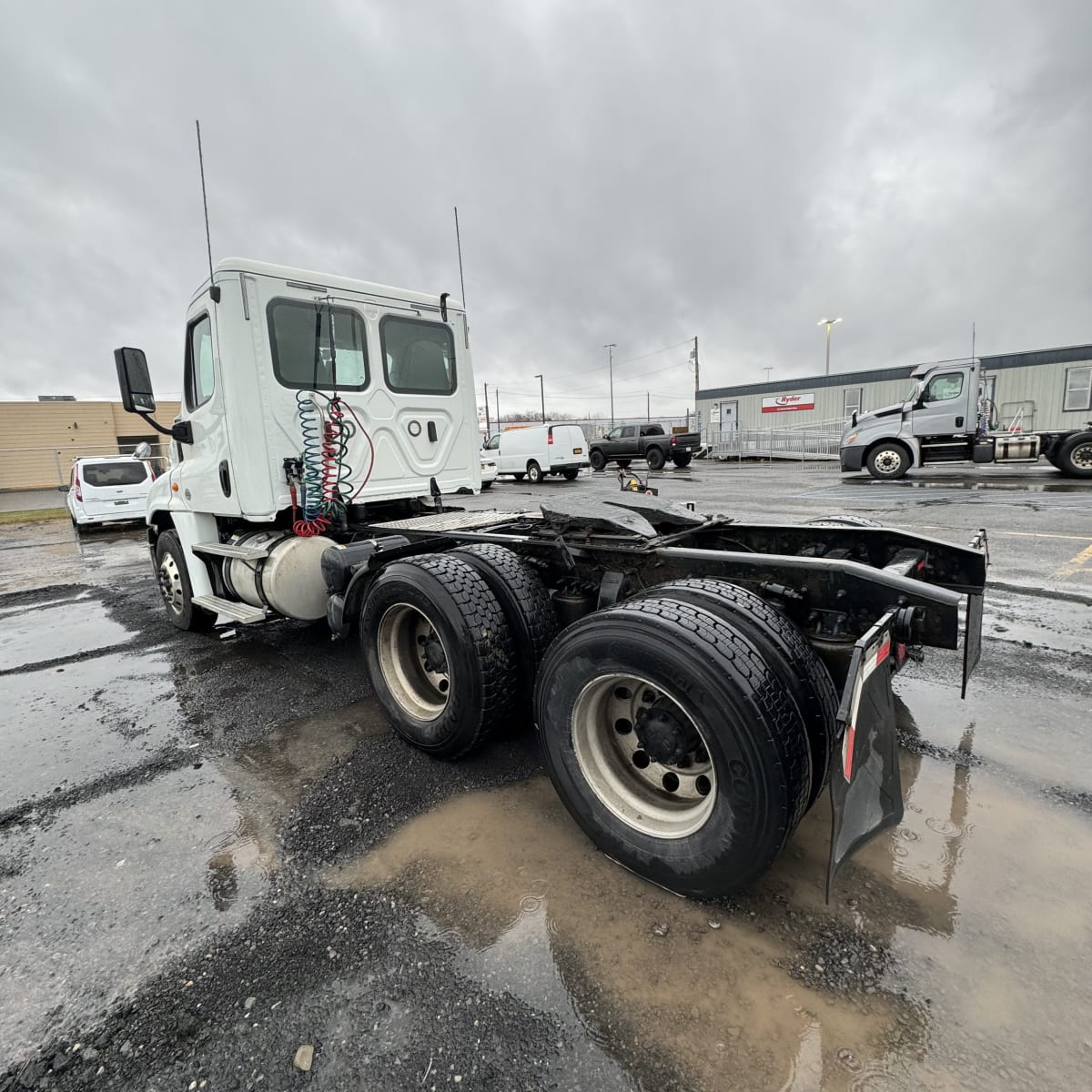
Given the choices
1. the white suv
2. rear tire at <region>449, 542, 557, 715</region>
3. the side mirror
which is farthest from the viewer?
the white suv

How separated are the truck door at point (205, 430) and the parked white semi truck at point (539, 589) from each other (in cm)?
3

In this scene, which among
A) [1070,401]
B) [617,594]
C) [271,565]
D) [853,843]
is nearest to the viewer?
[853,843]

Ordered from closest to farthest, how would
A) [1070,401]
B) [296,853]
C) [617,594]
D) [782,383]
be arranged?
1. [296,853]
2. [617,594]
3. [1070,401]
4. [782,383]

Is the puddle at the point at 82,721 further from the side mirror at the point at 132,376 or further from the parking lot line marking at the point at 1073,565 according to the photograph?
the parking lot line marking at the point at 1073,565

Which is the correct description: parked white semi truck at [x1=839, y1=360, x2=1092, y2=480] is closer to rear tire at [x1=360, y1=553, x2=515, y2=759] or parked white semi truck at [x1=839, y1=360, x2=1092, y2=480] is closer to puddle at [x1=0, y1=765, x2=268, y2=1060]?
rear tire at [x1=360, y1=553, x2=515, y2=759]

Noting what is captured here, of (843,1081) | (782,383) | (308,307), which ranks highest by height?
(782,383)

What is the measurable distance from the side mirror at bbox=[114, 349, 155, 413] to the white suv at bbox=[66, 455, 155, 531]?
33.1 feet

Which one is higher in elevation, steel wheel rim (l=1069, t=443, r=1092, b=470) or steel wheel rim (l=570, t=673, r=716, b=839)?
steel wheel rim (l=1069, t=443, r=1092, b=470)

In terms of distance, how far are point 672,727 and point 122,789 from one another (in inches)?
112

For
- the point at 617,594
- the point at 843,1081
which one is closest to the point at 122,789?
the point at 617,594

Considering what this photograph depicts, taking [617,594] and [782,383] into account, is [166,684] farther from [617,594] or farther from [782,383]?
[782,383]

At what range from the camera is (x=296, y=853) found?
2586 mm

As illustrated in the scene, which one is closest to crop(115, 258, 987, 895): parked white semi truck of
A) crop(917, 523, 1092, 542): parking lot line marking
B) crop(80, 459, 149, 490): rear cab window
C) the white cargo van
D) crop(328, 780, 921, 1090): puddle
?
crop(328, 780, 921, 1090): puddle

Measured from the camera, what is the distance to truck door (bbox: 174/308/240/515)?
4574 mm
